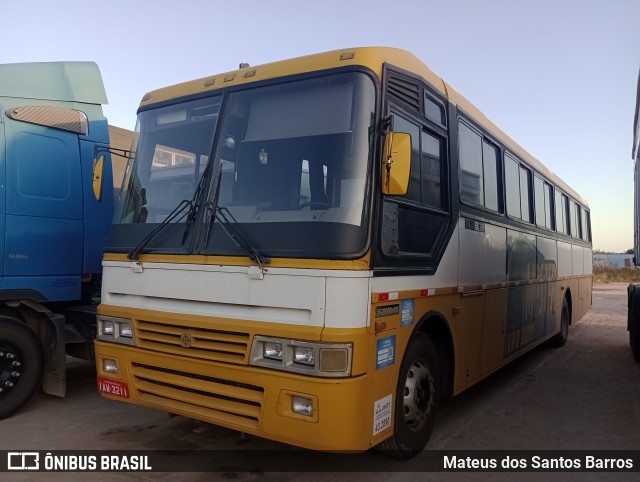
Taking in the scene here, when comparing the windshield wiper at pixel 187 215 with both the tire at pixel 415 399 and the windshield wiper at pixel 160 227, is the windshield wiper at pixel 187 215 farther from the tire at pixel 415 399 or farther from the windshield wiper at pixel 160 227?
the tire at pixel 415 399

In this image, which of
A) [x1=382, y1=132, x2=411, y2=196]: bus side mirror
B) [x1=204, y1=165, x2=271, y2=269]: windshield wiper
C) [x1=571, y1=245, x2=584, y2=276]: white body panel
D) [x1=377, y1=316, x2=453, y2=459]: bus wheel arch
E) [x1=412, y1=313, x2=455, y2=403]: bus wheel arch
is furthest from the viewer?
[x1=571, y1=245, x2=584, y2=276]: white body panel

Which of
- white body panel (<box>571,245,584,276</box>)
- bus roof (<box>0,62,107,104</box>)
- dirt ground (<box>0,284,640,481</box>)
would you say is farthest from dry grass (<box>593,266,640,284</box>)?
bus roof (<box>0,62,107,104</box>)

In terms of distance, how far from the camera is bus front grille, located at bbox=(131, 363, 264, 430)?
3584mm

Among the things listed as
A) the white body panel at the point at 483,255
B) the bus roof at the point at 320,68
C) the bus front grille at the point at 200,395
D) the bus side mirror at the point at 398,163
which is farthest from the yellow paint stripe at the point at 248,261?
the white body panel at the point at 483,255

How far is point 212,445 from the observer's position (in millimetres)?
4543

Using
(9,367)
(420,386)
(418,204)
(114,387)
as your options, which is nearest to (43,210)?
(9,367)

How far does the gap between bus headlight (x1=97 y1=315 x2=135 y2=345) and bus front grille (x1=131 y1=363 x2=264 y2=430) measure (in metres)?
0.23

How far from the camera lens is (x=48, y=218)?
18.2ft

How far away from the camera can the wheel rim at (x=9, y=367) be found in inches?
204

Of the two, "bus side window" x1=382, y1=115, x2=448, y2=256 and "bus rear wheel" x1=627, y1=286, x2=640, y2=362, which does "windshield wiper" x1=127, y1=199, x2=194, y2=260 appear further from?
"bus rear wheel" x1=627, y1=286, x2=640, y2=362

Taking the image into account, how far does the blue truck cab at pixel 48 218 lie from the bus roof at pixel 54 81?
11 mm

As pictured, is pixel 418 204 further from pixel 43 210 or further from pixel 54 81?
pixel 54 81

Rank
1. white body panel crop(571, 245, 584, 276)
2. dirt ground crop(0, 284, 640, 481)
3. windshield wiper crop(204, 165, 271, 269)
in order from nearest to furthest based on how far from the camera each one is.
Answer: windshield wiper crop(204, 165, 271, 269), dirt ground crop(0, 284, 640, 481), white body panel crop(571, 245, 584, 276)

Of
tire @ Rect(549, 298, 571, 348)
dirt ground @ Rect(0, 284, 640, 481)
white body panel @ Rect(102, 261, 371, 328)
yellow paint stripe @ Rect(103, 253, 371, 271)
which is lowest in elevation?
dirt ground @ Rect(0, 284, 640, 481)
